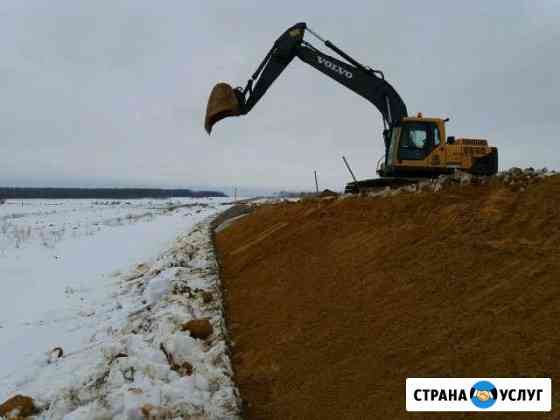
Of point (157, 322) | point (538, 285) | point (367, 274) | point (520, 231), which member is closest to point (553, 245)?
point (520, 231)

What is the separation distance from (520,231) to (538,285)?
115 centimetres

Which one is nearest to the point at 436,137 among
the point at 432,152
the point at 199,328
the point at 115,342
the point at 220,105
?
the point at 432,152

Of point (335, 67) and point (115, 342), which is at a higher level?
point (335, 67)

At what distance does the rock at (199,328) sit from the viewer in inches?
190

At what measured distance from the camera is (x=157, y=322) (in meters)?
5.38

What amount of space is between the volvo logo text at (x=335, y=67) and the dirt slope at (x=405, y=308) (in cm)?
567

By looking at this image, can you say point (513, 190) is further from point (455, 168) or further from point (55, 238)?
point (55, 238)

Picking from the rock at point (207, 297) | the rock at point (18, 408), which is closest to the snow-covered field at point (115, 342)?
the rock at point (207, 297)

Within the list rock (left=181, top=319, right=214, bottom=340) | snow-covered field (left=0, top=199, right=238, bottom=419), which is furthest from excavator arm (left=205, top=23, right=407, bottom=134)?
rock (left=181, top=319, right=214, bottom=340)

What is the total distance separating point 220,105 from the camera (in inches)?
372

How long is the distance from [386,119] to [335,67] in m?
2.07

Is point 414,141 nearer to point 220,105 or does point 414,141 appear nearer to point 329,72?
point 329,72

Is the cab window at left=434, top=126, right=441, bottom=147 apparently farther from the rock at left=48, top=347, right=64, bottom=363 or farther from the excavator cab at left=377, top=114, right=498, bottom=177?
the rock at left=48, top=347, right=64, bottom=363

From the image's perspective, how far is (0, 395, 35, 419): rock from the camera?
11.7ft
